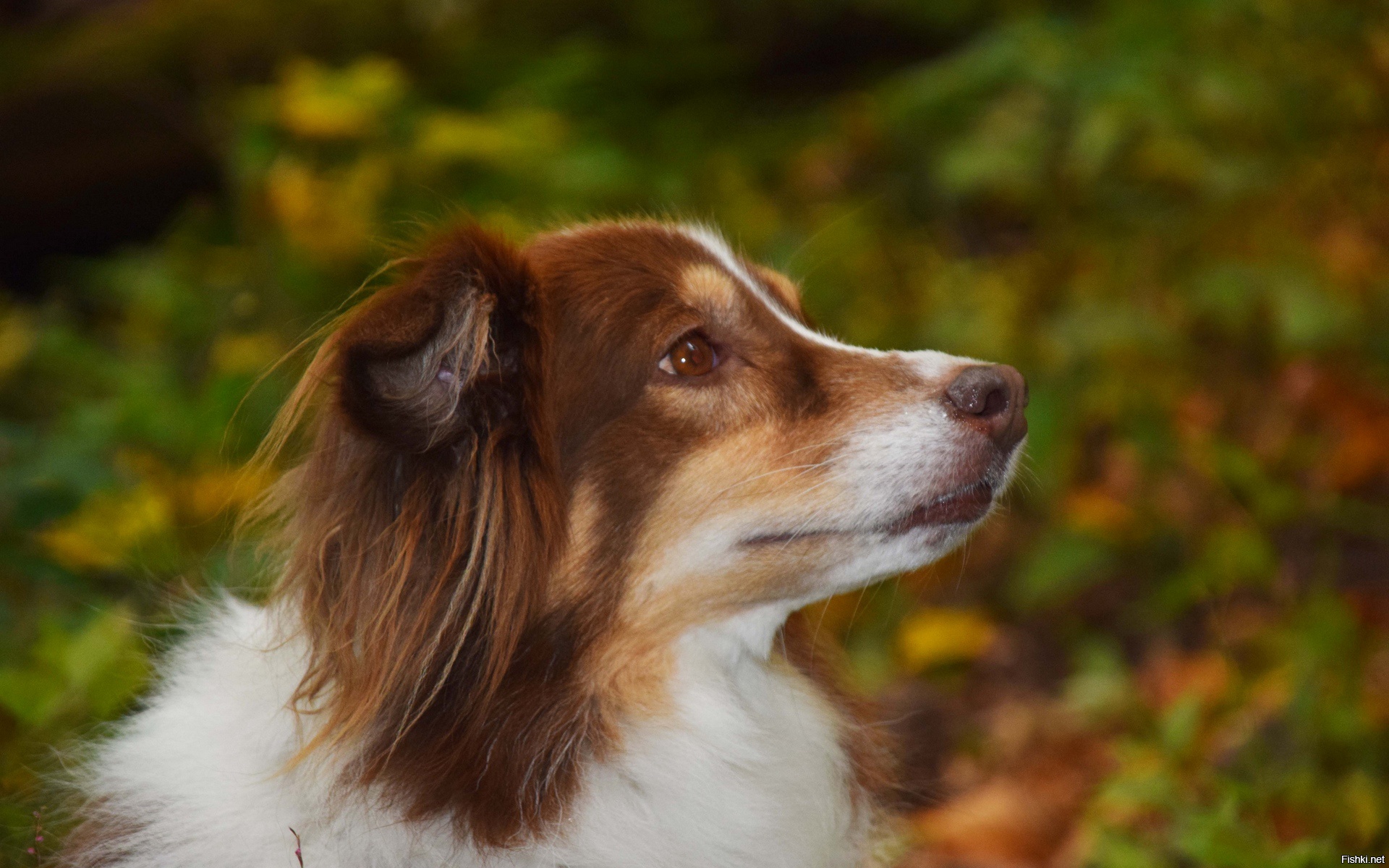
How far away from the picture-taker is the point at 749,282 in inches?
116

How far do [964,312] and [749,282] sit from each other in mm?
2790

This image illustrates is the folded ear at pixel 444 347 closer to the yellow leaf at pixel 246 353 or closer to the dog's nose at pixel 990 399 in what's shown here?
the dog's nose at pixel 990 399

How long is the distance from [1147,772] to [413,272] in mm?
2313

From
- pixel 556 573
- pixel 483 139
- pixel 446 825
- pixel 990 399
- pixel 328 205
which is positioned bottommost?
pixel 328 205

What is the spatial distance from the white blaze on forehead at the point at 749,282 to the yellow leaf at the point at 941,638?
1984 mm

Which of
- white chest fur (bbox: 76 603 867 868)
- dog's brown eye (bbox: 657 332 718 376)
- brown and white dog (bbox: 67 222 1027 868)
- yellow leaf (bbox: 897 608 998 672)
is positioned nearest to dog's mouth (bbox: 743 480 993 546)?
brown and white dog (bbox: 67 222 1027 868)

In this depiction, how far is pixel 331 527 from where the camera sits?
2.43m

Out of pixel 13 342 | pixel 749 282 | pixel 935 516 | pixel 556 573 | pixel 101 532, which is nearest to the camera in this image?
pixel 556 573

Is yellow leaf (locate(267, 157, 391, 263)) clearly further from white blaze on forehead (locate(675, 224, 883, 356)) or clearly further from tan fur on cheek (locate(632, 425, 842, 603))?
tan fur on cheek (locate(632, 425, 842, 603))

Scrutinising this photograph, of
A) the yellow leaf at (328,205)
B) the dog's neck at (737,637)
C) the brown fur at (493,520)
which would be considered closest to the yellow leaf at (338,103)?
the yellow leaf at (328,205)

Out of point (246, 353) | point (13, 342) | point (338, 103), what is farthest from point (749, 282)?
point (13, 342)

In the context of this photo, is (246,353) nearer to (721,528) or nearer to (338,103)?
(338,103)

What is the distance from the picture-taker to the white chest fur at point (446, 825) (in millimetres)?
2426

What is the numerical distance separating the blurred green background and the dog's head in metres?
0.58
